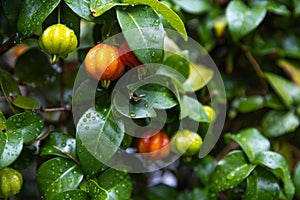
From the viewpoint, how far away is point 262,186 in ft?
3.02

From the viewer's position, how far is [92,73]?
2.57 feet

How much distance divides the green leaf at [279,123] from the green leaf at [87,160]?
0.57 meters

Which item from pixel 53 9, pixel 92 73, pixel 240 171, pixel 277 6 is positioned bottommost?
pixel 240 171

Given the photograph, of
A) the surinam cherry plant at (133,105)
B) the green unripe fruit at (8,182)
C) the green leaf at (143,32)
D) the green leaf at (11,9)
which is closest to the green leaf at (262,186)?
the surinam cherry plant at (133,105)

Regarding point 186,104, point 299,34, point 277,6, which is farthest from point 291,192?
point 299,34

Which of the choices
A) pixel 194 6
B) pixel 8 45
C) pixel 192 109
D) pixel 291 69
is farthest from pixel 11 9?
pixel 291 69

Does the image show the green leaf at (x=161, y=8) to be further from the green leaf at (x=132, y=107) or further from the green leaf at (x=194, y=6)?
the green leaf at (x=194, y=6)

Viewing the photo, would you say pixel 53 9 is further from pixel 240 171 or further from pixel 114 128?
pixel 240 171

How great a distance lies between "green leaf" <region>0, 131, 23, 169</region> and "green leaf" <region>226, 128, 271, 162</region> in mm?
470

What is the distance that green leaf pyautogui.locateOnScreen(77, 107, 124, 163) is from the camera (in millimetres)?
779

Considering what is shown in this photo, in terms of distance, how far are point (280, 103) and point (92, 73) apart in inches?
25.8

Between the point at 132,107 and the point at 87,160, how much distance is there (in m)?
0.12

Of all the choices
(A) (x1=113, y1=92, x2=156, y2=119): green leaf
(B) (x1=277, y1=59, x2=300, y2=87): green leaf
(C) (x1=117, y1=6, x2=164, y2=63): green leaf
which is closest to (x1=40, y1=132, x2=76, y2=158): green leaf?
(A) (x1=113, y1=92, x2=156, y2=119): green leaf

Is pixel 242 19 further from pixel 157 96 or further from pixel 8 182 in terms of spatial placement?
pixel 8 182
